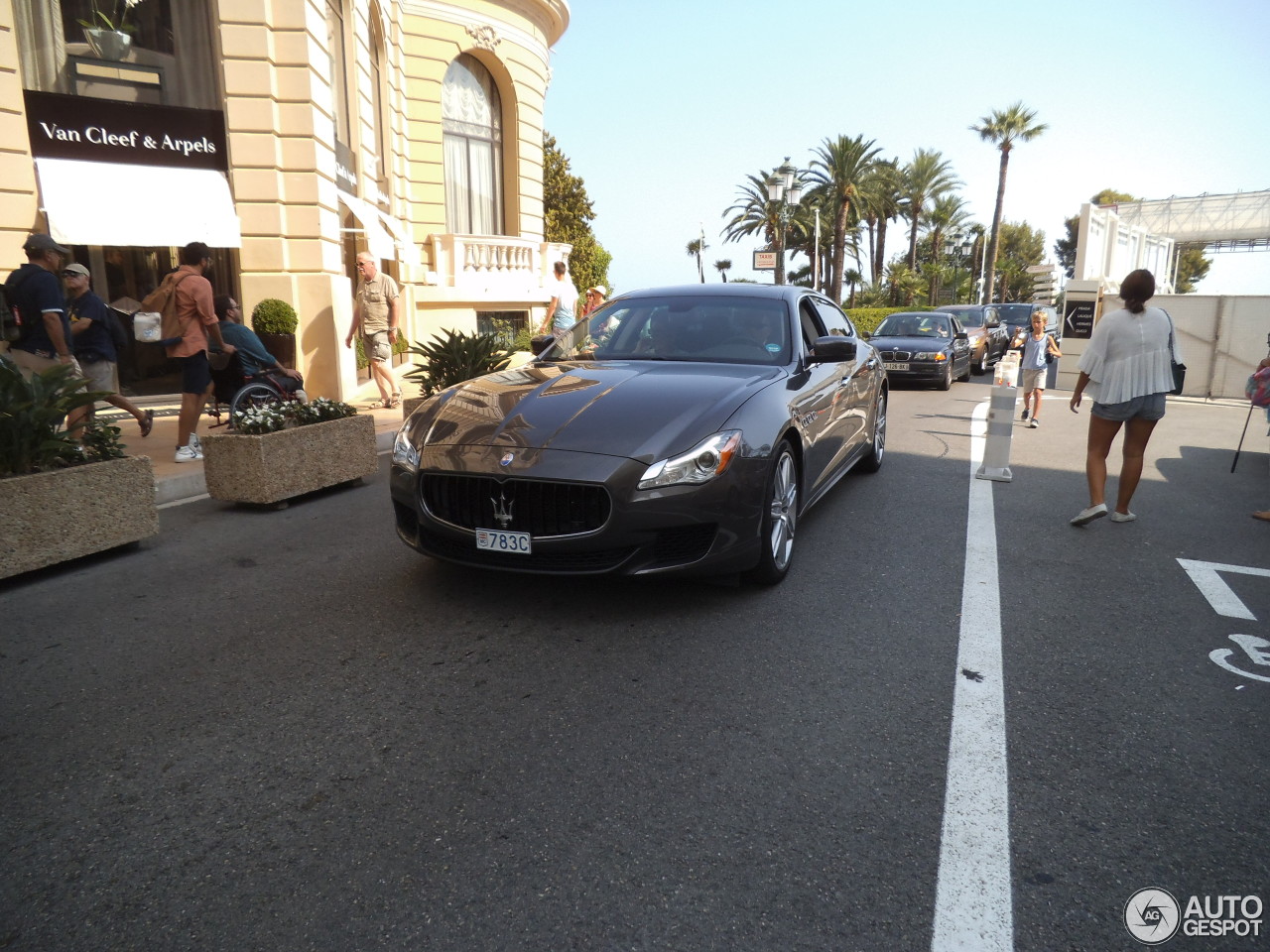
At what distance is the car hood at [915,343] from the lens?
1681 centimetres

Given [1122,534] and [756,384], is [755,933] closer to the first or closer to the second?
[756,384]

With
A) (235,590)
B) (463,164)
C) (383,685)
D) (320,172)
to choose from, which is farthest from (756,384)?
(463,164)

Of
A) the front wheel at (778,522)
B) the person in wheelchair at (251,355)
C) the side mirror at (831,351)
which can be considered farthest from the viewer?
the person in wheelchair at (251,355)

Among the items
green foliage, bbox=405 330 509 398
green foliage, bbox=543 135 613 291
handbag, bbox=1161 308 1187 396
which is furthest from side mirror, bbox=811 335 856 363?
green foliage, bbox=543 135 613 291

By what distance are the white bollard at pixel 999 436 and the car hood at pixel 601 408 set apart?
3.37 metres

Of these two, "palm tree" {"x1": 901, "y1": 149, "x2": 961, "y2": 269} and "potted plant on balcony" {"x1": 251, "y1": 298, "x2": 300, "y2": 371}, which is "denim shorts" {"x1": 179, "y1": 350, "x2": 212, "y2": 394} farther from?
"palm tree" {"x1": 901, "y1": 149, "x2": 961, "y2": 269}

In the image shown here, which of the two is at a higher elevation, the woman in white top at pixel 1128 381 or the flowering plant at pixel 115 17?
the flowering plant at pixel 115 17

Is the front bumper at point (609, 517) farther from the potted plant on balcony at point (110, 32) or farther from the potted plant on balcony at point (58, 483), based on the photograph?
the potted plant on balcony at point (110, 32)

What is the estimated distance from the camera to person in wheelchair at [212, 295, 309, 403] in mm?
8703

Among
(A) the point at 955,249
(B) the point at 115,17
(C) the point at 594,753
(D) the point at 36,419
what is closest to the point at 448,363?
(D) the point at 36,419

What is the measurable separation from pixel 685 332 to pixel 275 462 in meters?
3.26

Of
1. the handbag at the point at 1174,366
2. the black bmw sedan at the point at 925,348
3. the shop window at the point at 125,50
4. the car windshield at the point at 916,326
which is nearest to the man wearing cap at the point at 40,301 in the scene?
the shop window at the point at 125,50

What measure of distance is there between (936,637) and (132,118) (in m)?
12.4

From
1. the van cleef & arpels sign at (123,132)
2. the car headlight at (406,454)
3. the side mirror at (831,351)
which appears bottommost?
the car headlight at (406,454)
